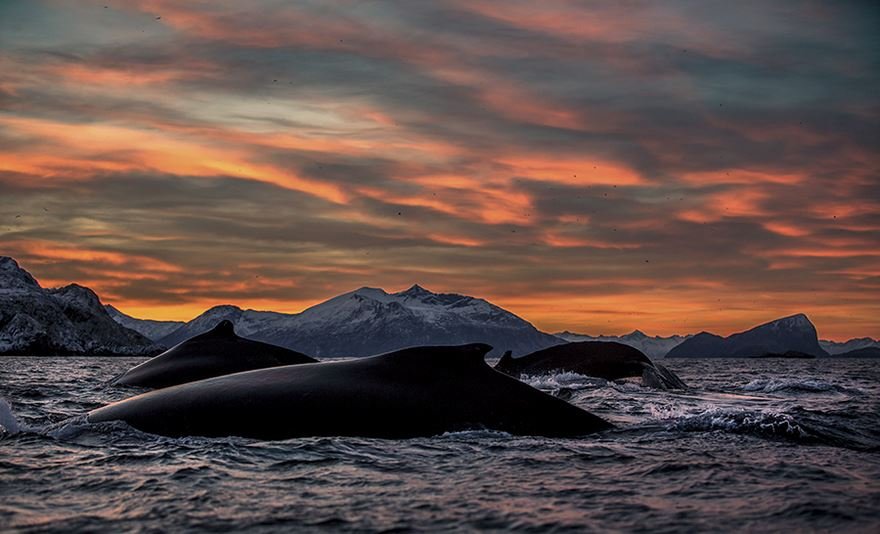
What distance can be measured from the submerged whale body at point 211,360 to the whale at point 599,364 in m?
7.04

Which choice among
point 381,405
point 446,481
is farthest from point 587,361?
point 446,481

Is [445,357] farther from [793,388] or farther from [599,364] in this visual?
[793,388]

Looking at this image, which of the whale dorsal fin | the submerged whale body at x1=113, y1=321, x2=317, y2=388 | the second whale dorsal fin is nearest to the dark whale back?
the submerged whale body at x1=113, y1=321, x2=317, y2=388

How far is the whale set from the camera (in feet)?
77.9

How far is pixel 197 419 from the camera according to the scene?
948cm

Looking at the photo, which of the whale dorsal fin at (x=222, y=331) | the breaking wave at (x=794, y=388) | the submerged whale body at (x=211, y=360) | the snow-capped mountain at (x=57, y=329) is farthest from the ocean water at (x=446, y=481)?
the snow-capped mountain at (x=57, y=329)

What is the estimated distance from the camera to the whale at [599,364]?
2375 cm

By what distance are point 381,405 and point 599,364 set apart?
1665 cm

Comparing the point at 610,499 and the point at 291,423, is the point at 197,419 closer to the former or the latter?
the point at 291,423

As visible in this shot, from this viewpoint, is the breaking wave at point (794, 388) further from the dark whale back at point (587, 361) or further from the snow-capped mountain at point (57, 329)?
the snow-capped mountain at point (57, 329)

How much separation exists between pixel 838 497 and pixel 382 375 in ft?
16.4

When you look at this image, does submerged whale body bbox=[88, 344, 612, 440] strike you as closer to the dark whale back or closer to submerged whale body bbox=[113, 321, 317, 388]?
submerged whale body bbox=[113, 321, 317, 388]

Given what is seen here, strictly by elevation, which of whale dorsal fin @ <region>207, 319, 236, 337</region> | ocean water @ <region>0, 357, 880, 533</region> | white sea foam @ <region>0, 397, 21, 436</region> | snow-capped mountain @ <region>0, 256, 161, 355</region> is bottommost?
ocean water @ <region>0, 357, 880, 533</region>

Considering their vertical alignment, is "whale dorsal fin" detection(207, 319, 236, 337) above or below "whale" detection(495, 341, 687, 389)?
above
